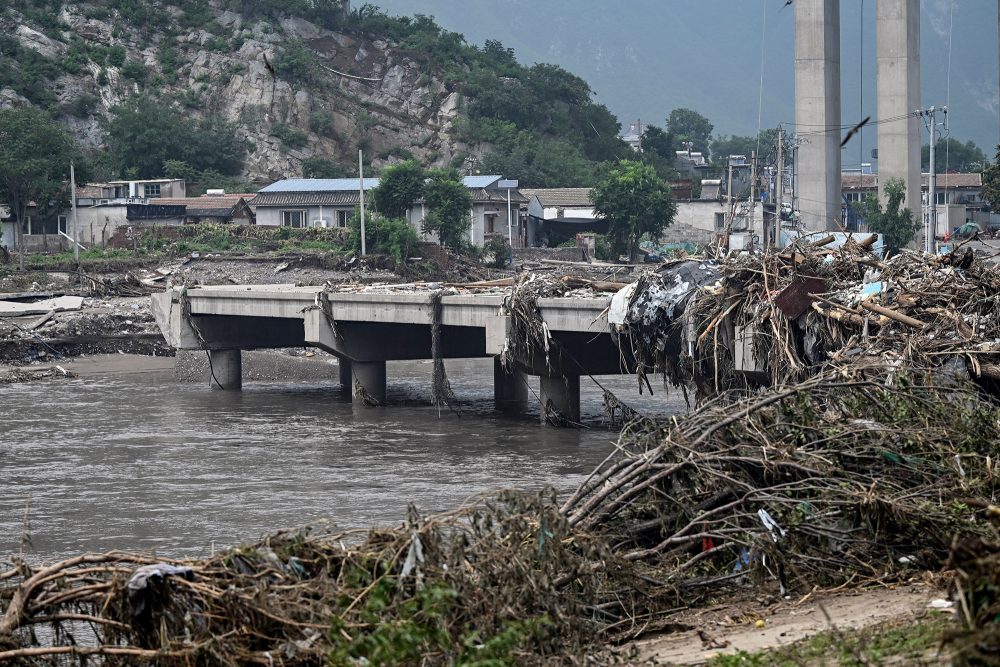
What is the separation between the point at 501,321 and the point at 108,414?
9.91 metres

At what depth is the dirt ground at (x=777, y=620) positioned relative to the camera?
848 cm

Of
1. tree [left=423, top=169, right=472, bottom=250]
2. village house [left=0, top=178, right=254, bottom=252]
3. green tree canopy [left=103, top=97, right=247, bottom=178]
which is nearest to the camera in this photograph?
tree [left=423, top=169, right=472, bottom=250]

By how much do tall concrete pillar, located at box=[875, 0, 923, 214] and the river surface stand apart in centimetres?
3669

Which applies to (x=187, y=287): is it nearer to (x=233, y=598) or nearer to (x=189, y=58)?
(x=233, y=598)

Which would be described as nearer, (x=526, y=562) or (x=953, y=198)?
(x=526, y=562)

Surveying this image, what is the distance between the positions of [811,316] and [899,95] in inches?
2001

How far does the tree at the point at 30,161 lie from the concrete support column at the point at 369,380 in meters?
30.8

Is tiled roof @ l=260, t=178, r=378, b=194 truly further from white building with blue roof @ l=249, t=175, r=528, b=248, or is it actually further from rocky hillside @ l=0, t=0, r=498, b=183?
rocky hillside @ l=0, t=0, r=498, b=183

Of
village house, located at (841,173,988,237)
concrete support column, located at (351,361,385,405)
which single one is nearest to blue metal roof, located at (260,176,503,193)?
village house, located at (841,173,988,237)

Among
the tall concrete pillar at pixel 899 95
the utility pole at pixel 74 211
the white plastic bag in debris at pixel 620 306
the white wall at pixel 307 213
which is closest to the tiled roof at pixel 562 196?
the white wall at pixel 307 213

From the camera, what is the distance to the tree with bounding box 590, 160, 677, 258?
68125 millimetres

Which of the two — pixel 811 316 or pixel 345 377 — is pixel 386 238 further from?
pixel 811 316

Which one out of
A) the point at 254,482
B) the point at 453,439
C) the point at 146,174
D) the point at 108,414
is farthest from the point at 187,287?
the point at 146,174

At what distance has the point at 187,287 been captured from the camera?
3478 cm
